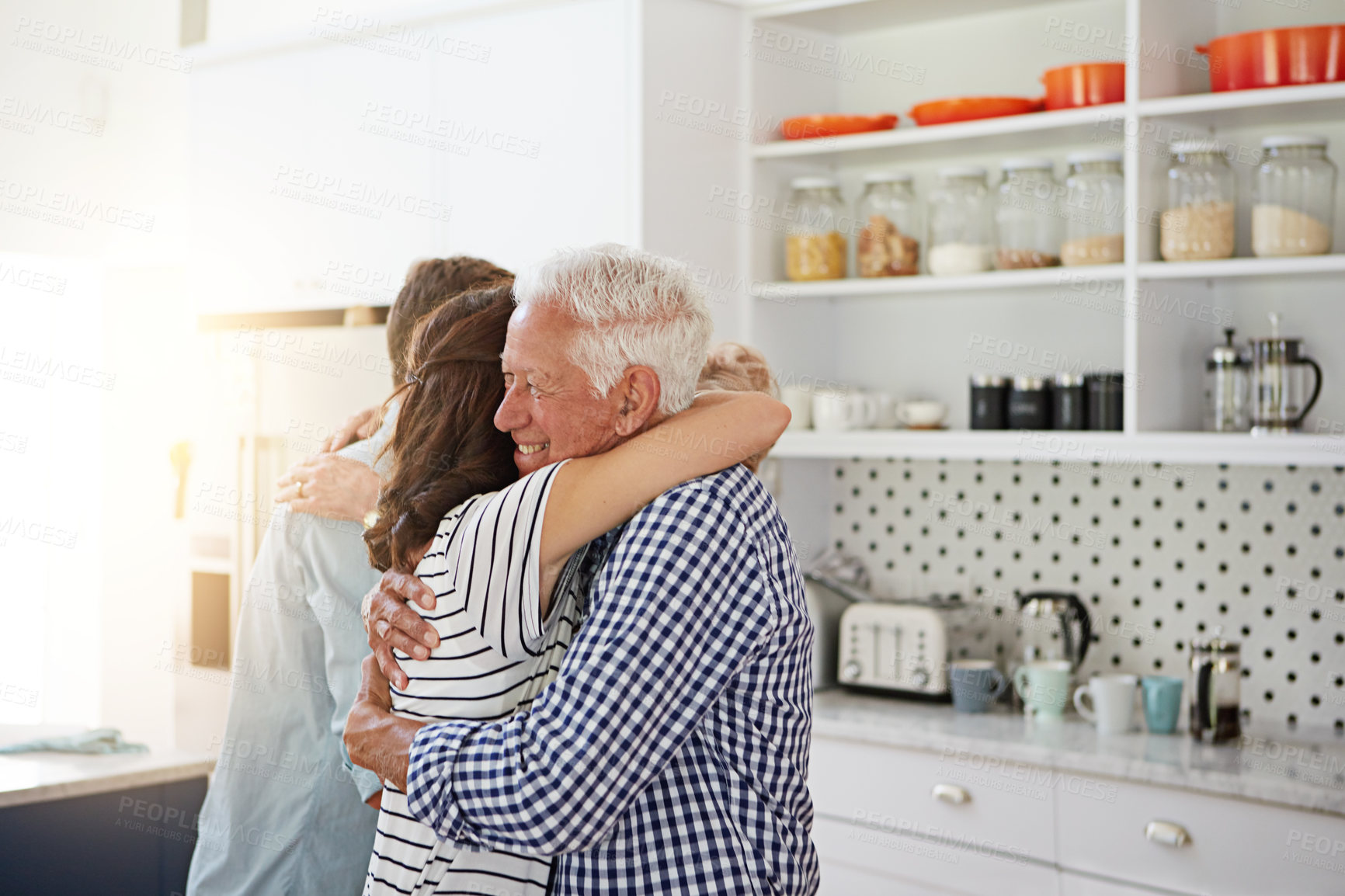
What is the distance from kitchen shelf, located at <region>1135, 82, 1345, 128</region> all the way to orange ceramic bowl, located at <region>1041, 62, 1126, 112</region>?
0.09 meters

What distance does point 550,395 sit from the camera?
1193 millimetres

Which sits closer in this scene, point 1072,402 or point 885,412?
point 1072,402

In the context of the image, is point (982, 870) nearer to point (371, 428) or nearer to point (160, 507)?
point (371, 428)

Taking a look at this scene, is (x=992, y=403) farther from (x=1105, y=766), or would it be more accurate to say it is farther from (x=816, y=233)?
(x=1105, y=766)

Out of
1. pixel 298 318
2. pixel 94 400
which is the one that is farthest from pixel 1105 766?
pixel 94 400

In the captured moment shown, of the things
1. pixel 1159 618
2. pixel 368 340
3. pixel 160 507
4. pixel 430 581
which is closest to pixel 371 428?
pixel 430 581

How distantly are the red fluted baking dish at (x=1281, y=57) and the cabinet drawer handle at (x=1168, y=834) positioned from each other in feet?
4.59

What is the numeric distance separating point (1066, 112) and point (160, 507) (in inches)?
126

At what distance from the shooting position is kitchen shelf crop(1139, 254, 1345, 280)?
2375 mm

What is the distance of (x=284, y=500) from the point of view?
161 centimetres

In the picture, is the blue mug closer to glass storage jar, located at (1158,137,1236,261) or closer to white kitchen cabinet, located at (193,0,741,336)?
glass storage jar, located at (1158,137,1236,261)

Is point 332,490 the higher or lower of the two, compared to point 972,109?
lower

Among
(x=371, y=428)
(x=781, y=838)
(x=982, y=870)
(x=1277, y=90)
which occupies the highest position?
(x=1277, y=90)

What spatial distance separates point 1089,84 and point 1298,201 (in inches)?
18.6
